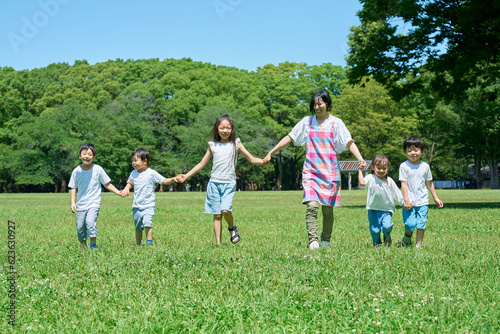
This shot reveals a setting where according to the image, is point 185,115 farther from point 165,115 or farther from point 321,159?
point 321,159

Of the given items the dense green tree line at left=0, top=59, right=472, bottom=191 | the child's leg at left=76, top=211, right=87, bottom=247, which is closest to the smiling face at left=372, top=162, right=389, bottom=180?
the child's leg at left=76, top=211, right=87, bottom=247

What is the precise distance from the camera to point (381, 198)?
725cm

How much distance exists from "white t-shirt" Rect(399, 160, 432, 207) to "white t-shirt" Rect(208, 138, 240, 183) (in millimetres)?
2576

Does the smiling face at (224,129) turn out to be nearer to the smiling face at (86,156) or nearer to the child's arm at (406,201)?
the smiling face at (86,156)

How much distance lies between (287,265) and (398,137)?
186 feet

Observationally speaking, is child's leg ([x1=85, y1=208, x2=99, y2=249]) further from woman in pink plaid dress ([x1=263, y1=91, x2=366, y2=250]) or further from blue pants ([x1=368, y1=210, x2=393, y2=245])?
blue pants ([x1=368, y1=210, x2=393, y2=245])

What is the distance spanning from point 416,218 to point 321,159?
174 cm

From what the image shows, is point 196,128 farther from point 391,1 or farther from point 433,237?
point 433,237

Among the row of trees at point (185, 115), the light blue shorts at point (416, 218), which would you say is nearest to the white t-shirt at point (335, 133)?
the light blue shorts at point (416, 218)

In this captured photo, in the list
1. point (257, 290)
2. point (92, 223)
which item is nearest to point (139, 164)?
point (92, 223)

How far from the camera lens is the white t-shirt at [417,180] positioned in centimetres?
730

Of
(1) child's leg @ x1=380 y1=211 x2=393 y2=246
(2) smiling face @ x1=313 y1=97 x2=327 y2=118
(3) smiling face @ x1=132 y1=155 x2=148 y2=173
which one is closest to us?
(2) smiling face @ x1=313 y1=97 x2=327 y2=118

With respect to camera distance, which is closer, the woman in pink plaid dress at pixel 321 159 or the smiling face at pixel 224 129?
the woman in pink plaid dress at pixel 321 159

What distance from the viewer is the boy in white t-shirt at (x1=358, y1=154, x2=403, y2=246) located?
285 inches
